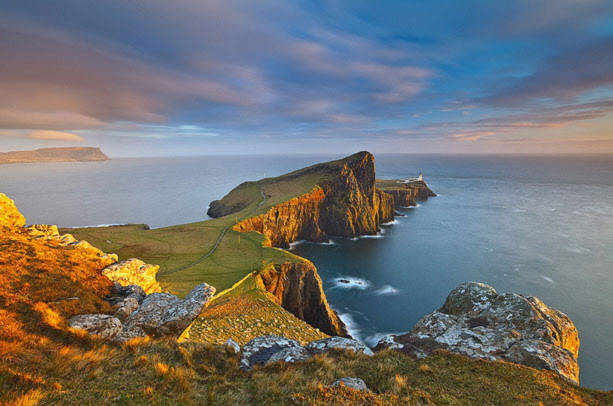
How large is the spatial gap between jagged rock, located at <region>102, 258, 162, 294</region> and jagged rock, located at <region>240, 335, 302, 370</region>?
12.6 metres

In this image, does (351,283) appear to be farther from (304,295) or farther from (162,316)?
(162,316)

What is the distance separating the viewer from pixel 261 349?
15.0 meters

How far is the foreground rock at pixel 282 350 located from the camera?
534 inches

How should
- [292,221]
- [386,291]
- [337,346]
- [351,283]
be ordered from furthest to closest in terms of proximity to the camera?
[292,221] → [351,283] → [386,291] → [337,346]

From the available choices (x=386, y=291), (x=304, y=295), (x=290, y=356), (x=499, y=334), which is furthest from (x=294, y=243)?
(x=290, y=356)

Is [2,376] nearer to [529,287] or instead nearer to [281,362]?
[281,362]

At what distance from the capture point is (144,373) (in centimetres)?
1009

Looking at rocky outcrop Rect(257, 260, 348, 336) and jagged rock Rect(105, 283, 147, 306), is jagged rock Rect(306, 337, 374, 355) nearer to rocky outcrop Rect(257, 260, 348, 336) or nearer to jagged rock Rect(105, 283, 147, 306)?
jagged rock Rect(105, 283, 147, 306)

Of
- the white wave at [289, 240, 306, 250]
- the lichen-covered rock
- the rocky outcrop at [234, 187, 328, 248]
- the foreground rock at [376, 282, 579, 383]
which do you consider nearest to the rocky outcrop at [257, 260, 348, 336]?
the foreground rock at [376, 282, 579, 383]

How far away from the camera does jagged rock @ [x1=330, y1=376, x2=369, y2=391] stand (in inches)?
406

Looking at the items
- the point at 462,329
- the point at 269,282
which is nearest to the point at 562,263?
the point at 462,329

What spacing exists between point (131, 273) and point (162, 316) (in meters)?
7.95

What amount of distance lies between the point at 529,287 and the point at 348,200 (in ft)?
226

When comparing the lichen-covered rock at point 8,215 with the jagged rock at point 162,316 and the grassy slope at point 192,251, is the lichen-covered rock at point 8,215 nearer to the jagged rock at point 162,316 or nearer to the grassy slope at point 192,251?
the grassy slope at point 192,251
